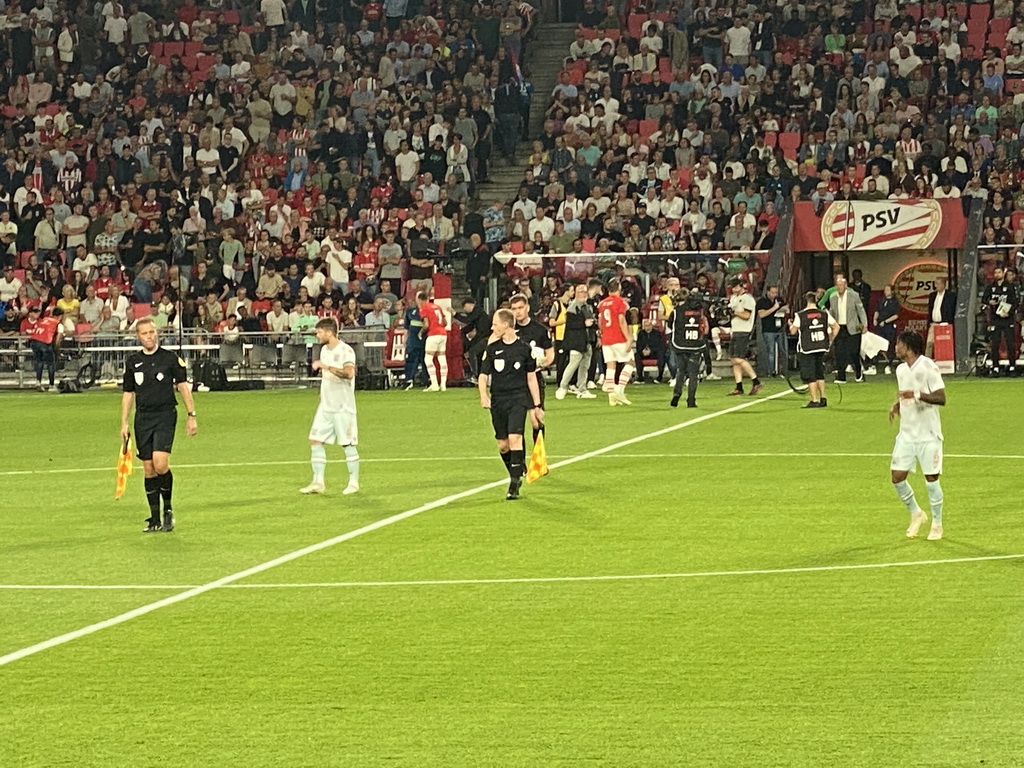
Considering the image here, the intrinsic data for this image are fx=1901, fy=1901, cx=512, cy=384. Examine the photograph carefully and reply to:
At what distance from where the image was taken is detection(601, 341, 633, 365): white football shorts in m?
31.0

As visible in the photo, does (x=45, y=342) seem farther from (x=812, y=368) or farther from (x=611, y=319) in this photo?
(x=812, y=368)

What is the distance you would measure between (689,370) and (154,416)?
1384cm

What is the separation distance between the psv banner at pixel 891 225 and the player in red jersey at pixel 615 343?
7.80 meters

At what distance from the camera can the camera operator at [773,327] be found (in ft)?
117

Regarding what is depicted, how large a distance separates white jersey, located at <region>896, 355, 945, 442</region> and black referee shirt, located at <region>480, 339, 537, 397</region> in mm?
4574

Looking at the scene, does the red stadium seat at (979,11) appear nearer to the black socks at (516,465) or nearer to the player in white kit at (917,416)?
the black socks at (516,465)

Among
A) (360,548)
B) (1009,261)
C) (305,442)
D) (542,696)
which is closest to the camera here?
(542,696)

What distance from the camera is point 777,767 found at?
8461mm

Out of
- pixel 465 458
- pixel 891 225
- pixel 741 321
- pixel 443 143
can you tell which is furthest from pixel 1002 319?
pixel 465 458

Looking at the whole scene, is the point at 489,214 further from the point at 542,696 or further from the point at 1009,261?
the point at 542,696

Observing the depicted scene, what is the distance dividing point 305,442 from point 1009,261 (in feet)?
56.8

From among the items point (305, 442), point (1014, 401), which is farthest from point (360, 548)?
point (1014, 401)

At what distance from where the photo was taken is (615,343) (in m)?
31.2

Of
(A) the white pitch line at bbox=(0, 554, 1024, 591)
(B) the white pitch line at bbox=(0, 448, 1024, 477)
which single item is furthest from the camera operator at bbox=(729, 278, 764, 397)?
(A) the white pitch line at bbox=(0, 554, 1024, 591)
